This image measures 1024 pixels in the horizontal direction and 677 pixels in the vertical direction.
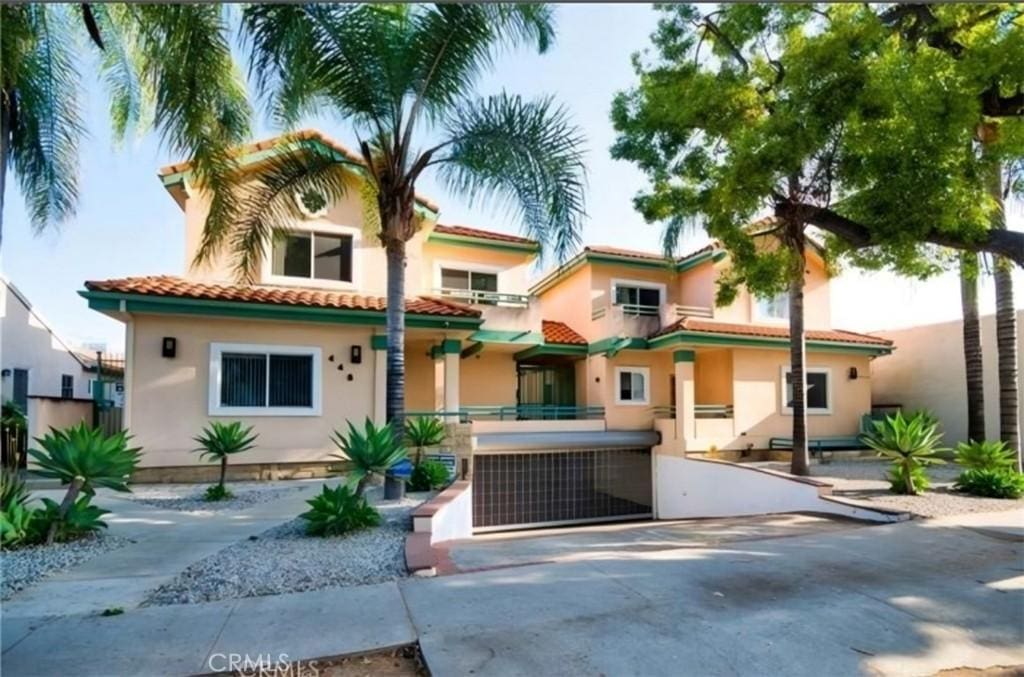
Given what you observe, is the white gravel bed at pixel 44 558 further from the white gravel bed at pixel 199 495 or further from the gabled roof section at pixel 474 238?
the gabled roof section at pixel 474 238

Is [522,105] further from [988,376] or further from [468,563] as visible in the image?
[988,376]

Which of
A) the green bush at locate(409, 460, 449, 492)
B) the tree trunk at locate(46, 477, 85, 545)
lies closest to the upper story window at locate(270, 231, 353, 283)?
the green bush at locate(409, 460, 449, 492)

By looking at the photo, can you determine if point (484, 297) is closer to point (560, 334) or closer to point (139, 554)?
point (560, 334)

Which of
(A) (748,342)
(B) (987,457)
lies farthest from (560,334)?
(B) (987,457)

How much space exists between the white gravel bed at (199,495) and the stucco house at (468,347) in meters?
0.94

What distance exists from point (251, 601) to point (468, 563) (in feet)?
7.52

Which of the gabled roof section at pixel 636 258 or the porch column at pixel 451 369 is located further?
the gabled roof section at pixel 636 258

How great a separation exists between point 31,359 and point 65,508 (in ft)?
54.6

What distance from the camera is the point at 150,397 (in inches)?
476

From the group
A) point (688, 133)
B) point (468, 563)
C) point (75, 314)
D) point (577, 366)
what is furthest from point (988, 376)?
point (75, 314)

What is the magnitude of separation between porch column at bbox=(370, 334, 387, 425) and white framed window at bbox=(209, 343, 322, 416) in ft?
4.27

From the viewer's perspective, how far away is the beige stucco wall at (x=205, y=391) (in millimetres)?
12070

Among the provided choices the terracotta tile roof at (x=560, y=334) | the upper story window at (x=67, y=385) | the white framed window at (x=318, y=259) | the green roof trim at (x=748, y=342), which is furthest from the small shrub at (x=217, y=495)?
the upper story window at (x=67, y=385)

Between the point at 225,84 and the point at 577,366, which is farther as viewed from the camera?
the point at 577,366
